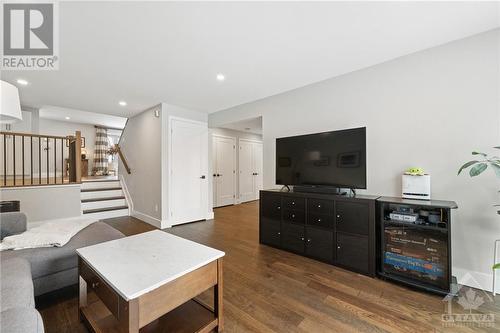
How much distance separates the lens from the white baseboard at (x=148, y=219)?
396 centimetres

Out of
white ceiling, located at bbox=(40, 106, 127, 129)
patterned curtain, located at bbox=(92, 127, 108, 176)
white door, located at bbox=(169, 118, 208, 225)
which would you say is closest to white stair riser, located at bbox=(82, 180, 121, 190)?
white ceiling, located at bbox=(40, 106, 127, 129)

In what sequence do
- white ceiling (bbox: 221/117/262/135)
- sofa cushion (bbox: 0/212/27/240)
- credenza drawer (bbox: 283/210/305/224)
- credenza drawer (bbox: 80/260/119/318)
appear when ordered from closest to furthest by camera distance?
credenza drawer (bbox: 80/260/119/318) → sofa cushion (bbox: 0/212/27/240) → credenza drawer (bbox: 283/210/305/224) → white ceiling (bbox: 221/117/262/135)

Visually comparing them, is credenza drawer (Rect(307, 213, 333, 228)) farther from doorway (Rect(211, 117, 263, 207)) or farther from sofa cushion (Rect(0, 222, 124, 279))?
doorway (Rect(211, 117, 263, 207))

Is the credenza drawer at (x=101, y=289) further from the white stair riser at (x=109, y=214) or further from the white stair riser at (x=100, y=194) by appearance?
the white stair riser at (x=100, y=194)

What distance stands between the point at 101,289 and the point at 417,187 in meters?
2.86

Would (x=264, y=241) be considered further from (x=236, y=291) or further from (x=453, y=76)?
(x=453, y=76)

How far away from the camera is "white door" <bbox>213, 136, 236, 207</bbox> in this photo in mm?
5896

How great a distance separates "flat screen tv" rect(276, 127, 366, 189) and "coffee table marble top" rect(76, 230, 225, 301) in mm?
1765

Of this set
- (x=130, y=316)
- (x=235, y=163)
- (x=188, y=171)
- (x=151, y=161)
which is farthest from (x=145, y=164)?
(x=130, y=316)

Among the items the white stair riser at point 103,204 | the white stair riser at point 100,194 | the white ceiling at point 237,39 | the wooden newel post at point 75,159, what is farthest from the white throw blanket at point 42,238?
the white stair riser at point 100,194

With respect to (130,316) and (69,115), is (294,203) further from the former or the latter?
(69,115)

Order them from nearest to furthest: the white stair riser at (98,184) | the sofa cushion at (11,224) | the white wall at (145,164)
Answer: the sofa cushion at (11,224) → the white wall at (145,164) → the white stair riser at (98,184)

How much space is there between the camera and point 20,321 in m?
0.86

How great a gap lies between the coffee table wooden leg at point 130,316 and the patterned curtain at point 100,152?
8.53 m
